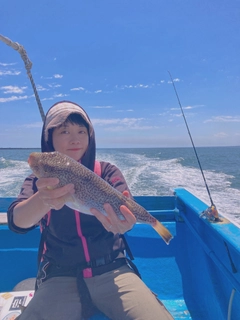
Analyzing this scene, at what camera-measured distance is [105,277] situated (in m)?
2.22

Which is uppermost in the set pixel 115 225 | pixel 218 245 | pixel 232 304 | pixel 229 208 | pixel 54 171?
pixel 54 171

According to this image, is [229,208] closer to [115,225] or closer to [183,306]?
[183,306]

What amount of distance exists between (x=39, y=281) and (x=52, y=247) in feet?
1.06

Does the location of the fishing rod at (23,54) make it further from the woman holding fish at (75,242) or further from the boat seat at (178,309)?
the boat seat at (178,309)

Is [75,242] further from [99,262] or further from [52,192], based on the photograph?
[52,192]

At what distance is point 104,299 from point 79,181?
3.43 feet

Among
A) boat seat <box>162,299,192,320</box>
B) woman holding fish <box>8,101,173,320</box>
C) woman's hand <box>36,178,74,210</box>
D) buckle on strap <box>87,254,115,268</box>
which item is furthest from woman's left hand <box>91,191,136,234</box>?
boat seat <box>162,299,192,320</box>

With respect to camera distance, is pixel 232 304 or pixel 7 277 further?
pixel 7 277

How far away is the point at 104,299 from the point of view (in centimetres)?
214

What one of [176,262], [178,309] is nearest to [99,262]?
[178,309]

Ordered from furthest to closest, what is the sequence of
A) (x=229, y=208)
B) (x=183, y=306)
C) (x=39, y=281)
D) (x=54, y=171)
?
(x=229, y=208) < (x=183, y=306) < (x=39, y=281) < (x=54, y=171)

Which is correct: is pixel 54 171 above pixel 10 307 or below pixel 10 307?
above

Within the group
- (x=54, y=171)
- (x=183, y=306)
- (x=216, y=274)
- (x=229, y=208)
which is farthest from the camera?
(x=229, y=208)

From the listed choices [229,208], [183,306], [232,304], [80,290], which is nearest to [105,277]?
[80,290]
